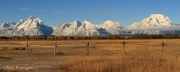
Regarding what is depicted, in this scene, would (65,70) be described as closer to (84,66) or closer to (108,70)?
(84,66)

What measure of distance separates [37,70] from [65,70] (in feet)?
5.15

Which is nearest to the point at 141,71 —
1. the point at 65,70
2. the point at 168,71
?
the point at 168,71

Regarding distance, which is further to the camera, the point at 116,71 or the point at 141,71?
the point at 116,71

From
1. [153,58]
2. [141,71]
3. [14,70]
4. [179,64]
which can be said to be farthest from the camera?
[153,58]

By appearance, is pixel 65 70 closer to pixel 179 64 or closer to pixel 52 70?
pixel 52 70

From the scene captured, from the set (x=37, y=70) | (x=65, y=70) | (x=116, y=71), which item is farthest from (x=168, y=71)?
(x=37, y=70)

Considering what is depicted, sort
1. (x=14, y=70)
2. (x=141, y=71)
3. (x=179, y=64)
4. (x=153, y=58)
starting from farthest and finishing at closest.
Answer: (x=153, y=58), (x=179, y=64), (x=14, y=70), (x=141, y=71)

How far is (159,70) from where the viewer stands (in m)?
15.5

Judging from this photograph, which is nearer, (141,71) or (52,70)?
(141,71)

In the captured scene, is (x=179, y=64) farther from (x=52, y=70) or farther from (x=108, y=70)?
(x=52, y=70)

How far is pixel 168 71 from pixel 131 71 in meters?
1.92

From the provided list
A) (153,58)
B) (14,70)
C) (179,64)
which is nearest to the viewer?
(14,70)

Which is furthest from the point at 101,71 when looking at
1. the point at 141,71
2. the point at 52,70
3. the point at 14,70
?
the point at 14,70

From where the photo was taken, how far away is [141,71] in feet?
47.3
